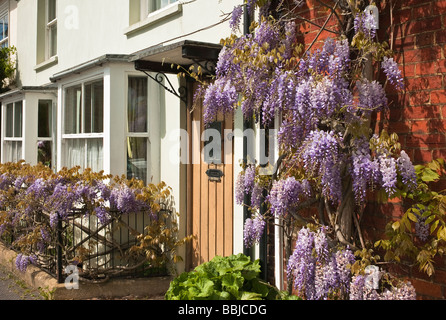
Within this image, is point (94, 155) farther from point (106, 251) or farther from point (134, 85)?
point (106, 251)

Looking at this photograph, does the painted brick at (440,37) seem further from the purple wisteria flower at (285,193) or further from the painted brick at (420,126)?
the purple wisteria flower at (285,193)

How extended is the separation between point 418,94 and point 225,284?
2069 mm

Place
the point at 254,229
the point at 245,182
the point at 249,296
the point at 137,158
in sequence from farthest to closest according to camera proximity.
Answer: the point at 137,158 → the point at 245,182 → the point at 254,229 → the point at 249,296

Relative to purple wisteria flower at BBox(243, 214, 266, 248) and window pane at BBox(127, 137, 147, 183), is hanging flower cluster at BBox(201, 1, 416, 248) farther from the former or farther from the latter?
window pane at BBox(127, 137, 147, 183)

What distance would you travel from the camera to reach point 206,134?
6273 mm

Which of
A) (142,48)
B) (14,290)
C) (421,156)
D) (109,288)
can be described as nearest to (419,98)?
(421,156)

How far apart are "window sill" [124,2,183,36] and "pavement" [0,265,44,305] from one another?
11.9 feet

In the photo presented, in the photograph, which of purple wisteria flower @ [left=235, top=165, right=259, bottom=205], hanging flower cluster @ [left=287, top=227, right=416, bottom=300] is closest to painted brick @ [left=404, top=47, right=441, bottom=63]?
hanging flower cluster @ [left=287, top=227, right=416, bottom=300]

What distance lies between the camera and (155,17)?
7066 millimetres

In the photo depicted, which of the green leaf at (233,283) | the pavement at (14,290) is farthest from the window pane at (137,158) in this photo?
the green leaf at (233,283)

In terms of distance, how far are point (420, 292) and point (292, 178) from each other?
1.22 metres

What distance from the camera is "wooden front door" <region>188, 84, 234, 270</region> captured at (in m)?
5.87

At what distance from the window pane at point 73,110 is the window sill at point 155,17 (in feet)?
3.85

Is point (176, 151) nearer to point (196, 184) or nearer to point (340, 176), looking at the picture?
point (196, 184)
